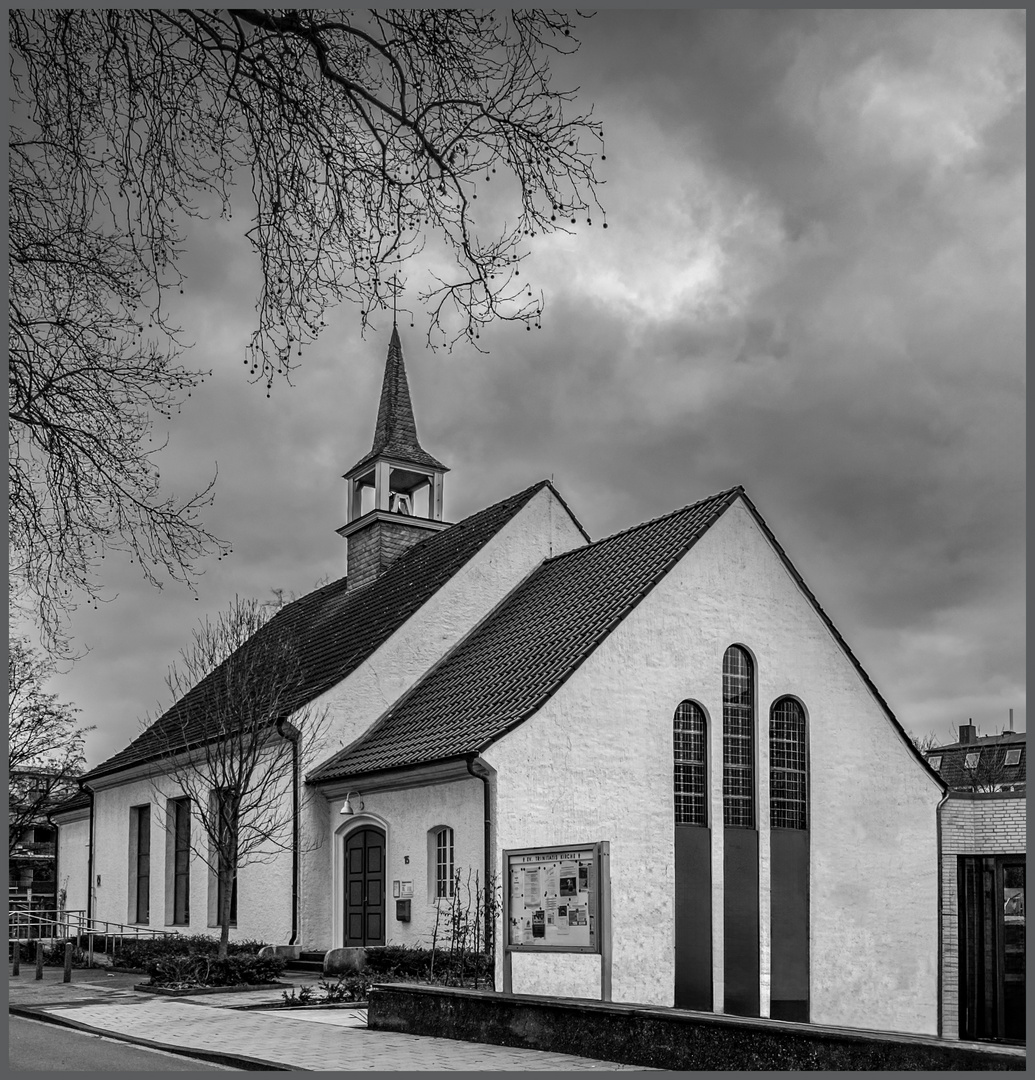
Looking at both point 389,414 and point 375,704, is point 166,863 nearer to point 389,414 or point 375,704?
point 375,704

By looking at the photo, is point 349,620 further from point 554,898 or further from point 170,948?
point 554,898

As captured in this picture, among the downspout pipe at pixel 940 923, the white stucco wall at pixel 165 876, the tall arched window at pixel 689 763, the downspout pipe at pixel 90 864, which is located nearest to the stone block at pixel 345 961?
the white stucco wall at pixel 165 876

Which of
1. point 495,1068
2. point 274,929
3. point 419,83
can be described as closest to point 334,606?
point 274,929

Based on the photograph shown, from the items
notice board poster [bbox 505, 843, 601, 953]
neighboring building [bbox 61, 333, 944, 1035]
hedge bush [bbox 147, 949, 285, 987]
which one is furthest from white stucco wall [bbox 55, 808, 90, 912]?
notice board poster [bbox 505, 843, 601, 953]

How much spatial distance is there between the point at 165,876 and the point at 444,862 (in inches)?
435

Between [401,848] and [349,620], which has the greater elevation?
[349,620]

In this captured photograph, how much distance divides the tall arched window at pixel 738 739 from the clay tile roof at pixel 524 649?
2.41 meters

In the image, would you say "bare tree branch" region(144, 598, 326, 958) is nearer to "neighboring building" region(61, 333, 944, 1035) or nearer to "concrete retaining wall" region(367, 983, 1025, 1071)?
"neighboring building" region(61, 333, 944, 1035)

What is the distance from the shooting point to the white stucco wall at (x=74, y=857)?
36188 millimetres

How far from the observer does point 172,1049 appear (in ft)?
42.9

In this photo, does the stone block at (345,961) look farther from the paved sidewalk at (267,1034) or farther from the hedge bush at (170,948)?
the hedge bush at (170,948)

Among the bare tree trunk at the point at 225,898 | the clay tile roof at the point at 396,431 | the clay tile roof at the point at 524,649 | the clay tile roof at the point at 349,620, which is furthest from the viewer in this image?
the clay tile roof at the point at 396,431

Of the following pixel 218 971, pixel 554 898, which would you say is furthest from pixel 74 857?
pixel 554 898

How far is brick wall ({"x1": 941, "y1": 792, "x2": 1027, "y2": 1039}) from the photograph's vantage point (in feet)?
80.8
